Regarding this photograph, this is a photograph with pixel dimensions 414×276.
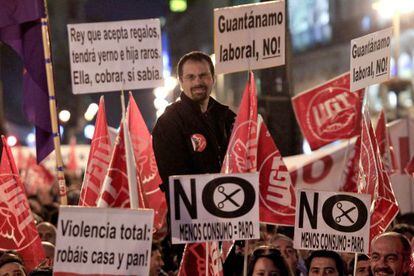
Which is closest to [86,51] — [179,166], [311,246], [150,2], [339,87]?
[179,166]

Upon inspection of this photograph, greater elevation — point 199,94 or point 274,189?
point 199,94

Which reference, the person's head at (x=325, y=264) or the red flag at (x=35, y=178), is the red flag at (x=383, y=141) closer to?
the person's head at (x=325, y=264)

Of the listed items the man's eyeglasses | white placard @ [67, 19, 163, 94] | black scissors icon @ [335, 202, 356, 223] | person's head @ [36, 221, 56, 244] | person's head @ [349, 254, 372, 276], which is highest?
white placard @ [67, 19, 163, 94]

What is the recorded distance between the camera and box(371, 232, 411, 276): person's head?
8.61 meters

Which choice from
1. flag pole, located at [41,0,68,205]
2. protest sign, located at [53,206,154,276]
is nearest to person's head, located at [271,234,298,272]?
flag pole, located at [41,0,68,205]

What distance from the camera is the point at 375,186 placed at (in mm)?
9742

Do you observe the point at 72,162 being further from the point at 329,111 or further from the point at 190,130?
the point at 190,130

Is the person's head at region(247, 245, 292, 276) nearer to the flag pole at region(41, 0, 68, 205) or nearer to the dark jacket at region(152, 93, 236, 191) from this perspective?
the dark jacket at region(152, 93, 236, 191)

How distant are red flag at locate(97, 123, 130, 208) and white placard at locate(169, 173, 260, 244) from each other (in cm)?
31

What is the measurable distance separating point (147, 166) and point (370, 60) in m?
2.55

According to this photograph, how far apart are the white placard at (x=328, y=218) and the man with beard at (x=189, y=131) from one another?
1.02 metres

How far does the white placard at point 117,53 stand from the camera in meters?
8.85

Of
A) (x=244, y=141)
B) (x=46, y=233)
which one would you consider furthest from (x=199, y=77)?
(x=46, y=233)

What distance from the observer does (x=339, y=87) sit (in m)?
12.7
